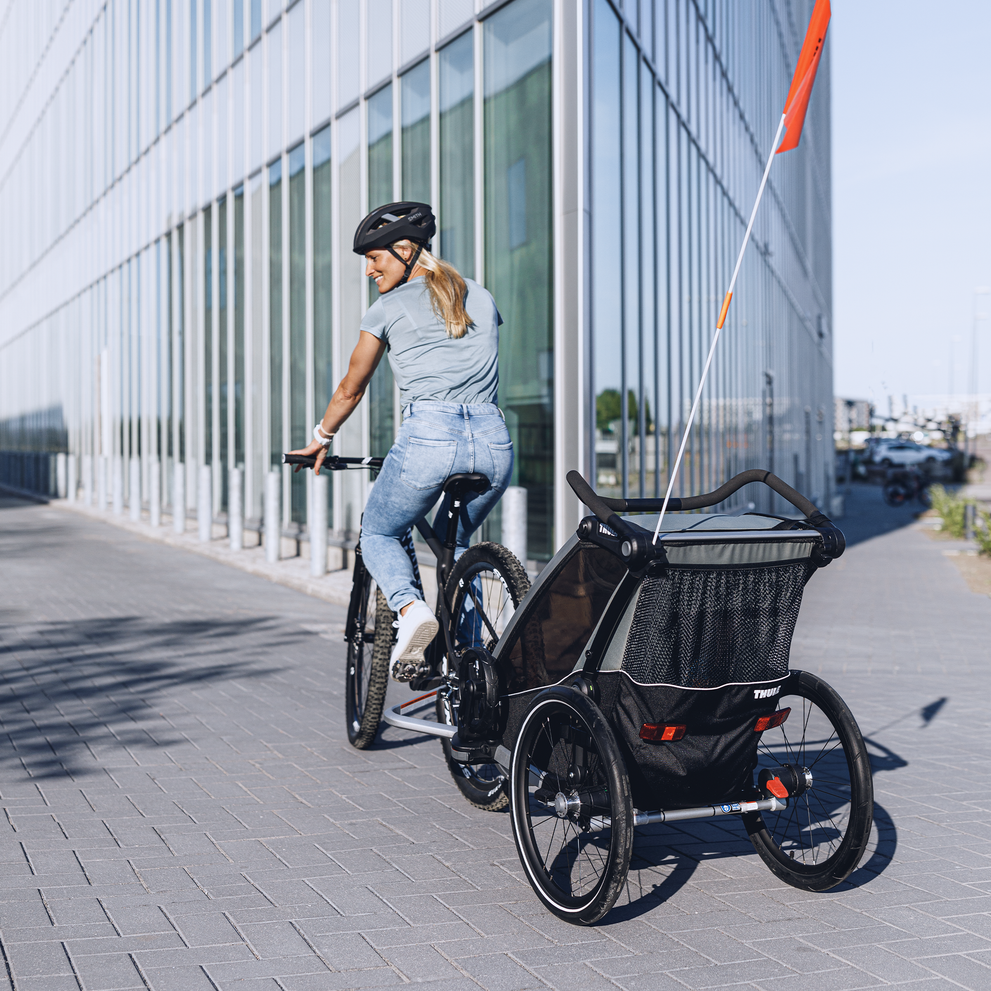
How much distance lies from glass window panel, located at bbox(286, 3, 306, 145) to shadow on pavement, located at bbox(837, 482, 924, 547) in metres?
10.6

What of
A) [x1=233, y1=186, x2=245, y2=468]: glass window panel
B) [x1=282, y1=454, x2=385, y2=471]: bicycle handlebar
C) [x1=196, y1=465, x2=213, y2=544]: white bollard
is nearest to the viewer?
[x1=282, y1=454, x2=385, y2=471]: bicycle handlebar

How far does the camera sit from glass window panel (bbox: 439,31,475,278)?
11.3 m

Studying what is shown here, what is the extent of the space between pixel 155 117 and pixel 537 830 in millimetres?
21346

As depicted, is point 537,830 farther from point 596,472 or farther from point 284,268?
point 284,268

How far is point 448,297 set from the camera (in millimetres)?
4500

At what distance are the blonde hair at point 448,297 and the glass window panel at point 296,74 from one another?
38.5 feet

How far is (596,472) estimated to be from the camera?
10672mm

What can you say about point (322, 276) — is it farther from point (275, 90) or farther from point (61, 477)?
point (61, 477)

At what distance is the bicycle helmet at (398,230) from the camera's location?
15.1 feet

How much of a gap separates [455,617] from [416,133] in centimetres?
885

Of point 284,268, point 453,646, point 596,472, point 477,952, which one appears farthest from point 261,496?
point 477,952

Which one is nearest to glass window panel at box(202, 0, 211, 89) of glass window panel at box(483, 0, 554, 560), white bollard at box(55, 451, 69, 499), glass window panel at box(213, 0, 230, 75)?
glass window panel at box(213, 0, 230, 75)

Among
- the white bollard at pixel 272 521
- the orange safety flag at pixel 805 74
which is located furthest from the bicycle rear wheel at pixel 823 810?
the white bollard at pixel 272 521

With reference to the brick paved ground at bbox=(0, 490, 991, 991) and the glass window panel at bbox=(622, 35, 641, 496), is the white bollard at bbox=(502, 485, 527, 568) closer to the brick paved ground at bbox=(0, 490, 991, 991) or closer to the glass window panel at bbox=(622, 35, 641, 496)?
the brick paved ground at bbox=(0, 490, 991, 991)
